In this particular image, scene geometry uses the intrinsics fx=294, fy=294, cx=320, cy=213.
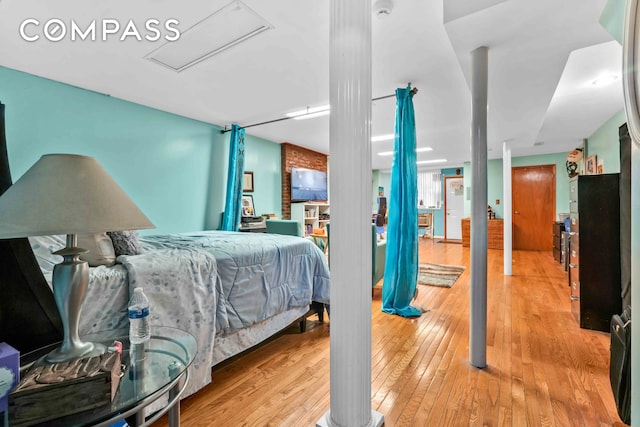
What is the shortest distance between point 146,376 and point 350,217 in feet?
3.07

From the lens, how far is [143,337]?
117cm

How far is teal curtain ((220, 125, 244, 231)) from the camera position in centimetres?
458

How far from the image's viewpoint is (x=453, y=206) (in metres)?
8.84

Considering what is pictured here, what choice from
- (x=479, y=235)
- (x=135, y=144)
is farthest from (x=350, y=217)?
(x=135, y=144)

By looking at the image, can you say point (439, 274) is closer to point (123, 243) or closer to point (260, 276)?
point (260, 276)

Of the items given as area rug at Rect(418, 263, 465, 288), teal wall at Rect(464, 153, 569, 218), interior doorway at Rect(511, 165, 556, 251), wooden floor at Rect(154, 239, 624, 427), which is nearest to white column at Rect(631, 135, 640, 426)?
wooden floor at Rect(154, 239, 624, 427)

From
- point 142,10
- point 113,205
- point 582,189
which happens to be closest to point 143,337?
point 113,205

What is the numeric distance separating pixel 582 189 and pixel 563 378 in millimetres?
1643

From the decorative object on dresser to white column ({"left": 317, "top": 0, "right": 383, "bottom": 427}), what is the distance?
8.02 ft

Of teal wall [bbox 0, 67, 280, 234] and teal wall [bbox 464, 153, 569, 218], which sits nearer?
teal wall [bbox 0, 67, 280, 234]

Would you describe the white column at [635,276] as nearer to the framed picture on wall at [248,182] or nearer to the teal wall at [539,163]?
the framed picture on wall at [248,182]

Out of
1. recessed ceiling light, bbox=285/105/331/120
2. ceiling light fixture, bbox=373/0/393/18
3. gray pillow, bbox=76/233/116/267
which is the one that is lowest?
gray pillow, bbox=76/233/116/267

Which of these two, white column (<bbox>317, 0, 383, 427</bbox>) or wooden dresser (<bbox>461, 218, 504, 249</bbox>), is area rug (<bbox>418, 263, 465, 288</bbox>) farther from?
white column (<bbox>317, 0, 383, 427</bbox>)

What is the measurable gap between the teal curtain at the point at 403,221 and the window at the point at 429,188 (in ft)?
23.1
